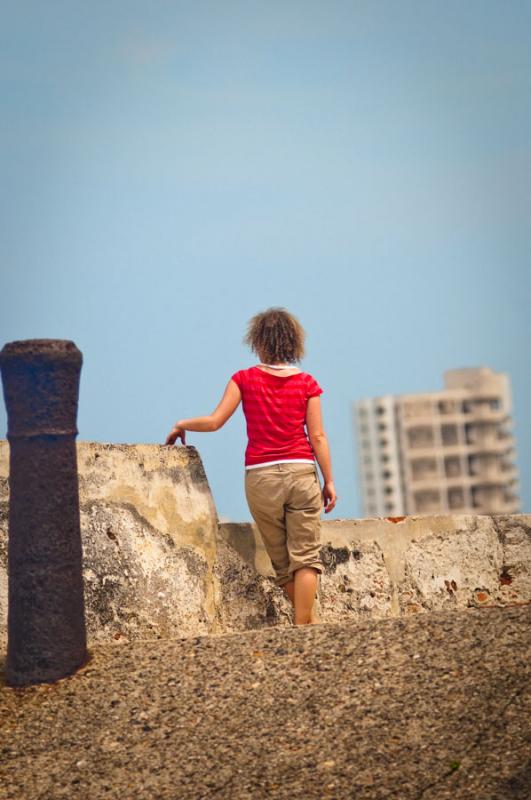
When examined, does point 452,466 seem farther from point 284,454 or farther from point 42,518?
point 42,518

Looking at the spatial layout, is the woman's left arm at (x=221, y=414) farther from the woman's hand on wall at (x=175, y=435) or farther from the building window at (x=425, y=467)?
the building window at (x=425, y=467)

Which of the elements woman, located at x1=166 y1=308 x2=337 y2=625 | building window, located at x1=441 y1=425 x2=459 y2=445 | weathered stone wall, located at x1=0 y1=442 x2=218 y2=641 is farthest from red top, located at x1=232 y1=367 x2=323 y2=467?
building window, located at x1=441 y1=425 x2=459 y2=445

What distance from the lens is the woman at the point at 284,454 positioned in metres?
6.41

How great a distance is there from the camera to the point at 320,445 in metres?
6.53

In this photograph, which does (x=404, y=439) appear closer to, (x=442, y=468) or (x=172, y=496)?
(x=442, y=468)

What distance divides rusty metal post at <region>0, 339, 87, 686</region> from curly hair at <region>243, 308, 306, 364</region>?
4.30 feet

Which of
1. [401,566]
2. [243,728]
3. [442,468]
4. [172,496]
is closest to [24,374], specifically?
[172,496]

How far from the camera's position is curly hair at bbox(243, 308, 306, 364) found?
21.6 ft

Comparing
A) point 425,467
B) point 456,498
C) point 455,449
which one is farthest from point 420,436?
point 456,498

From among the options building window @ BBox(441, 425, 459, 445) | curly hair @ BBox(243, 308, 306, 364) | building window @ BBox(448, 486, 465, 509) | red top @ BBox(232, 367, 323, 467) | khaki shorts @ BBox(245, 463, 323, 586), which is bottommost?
khaki shorts @ BBox(245, 463, 323, 586)

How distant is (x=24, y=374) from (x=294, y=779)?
2.08 metres

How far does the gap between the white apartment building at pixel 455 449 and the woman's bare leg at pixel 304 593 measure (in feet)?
349

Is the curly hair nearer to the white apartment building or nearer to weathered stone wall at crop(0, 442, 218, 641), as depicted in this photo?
weathered stone wall at crop(0, 442, 218, 641)

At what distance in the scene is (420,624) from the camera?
538cm
